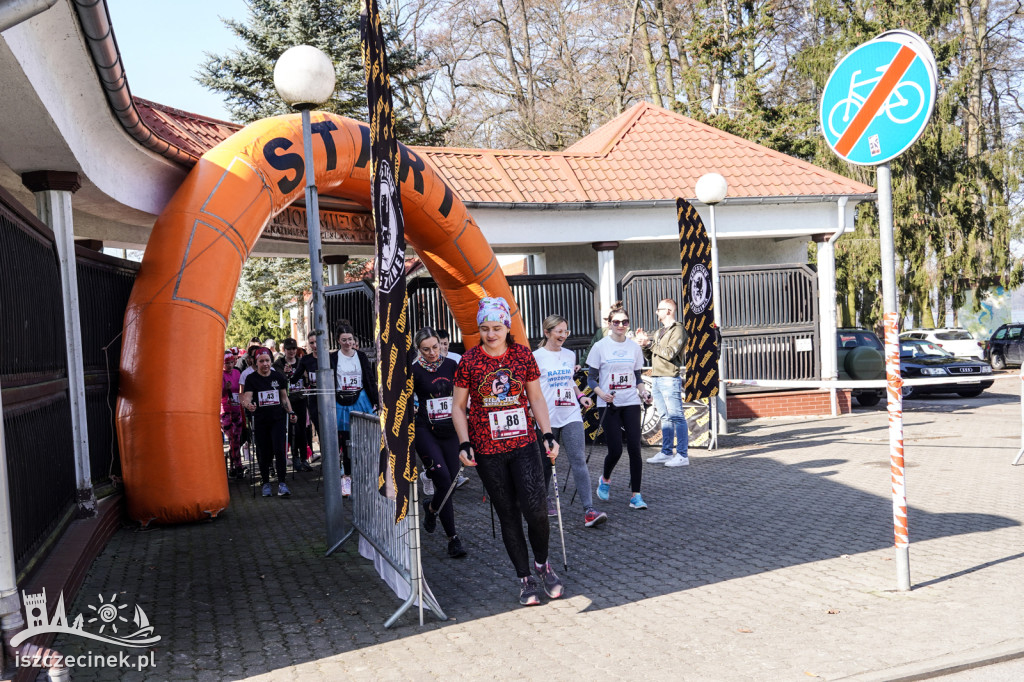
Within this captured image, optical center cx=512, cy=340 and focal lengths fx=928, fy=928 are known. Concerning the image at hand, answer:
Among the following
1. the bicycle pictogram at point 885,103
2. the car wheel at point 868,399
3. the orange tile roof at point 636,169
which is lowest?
the car wheel at point 868,399

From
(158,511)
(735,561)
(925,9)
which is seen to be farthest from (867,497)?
(925,9)

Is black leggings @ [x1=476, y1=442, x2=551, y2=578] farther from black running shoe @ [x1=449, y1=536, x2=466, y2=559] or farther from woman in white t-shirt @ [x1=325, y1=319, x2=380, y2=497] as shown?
woman in white t-shirt @ [x1=325, y1=319, x2=380, y2=497]

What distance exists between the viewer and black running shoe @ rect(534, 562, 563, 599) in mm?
5957

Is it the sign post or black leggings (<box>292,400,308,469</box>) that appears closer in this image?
the sign post

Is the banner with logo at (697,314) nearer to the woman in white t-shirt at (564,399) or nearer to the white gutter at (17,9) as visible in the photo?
the woman in white t-shirt at (564,399)

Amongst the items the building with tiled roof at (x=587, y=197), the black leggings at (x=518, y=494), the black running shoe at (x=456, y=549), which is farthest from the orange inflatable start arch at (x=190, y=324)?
the black leggings at (x=518, y=494)

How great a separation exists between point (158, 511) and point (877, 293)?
25539 mm

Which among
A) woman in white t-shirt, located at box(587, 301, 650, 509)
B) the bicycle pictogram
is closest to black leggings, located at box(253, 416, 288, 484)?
woman in white t-shirt, located at box(587, 301, 650, 509)

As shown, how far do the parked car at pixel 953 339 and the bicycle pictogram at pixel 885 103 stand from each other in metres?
21.2

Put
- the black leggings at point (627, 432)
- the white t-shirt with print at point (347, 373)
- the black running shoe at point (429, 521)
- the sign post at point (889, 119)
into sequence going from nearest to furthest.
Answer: the sign post at point (889, 119) → the black running shoe at point (429, 521) → the black leggings at point (627, 432) → the white t-shirt with print at point (347, 373)

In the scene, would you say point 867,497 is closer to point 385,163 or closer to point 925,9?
point 385,163

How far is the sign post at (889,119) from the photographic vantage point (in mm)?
5586

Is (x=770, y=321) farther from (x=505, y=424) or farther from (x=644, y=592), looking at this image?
(x=505, y=424)

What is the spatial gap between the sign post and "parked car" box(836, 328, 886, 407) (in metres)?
13.5
